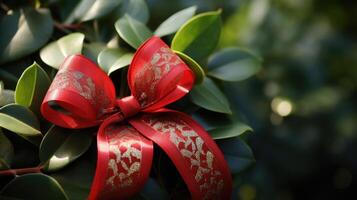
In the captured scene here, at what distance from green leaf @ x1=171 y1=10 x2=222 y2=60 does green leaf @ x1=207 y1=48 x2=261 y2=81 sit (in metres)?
0.05

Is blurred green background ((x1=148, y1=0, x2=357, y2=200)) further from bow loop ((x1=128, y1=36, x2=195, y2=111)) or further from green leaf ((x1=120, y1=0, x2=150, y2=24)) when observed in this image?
bow loop ((x1=128, y1=36, x2=195, y2=111))

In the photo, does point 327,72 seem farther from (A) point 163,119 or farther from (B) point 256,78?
(A) point 163,119

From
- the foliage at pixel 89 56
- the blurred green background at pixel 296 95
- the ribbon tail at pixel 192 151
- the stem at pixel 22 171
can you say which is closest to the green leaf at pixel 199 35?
the foliage at pixel 89 56

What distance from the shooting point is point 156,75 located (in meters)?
0.55

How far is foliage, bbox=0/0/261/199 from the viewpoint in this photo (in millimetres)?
513

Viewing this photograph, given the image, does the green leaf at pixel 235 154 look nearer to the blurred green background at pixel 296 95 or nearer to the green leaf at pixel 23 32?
the green leaf at pixel 23 32

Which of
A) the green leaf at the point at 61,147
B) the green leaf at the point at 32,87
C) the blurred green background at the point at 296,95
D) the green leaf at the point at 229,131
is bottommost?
the blurred green background at the point at 296,95

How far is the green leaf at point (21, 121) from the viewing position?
19.7 inches

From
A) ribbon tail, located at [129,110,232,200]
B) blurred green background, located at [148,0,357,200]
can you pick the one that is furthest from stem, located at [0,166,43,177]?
blurred green background, located at [148,0,357,200]

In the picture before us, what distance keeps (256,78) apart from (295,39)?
0.20 m

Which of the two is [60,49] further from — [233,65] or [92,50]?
[233,65]

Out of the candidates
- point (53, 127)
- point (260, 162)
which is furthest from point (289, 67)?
point (53, 127)

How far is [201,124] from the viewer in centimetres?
59

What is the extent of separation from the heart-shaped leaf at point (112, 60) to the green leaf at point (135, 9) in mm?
111
